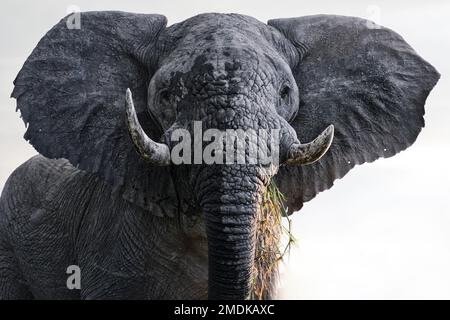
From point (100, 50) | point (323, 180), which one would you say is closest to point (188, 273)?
point (323, 180)

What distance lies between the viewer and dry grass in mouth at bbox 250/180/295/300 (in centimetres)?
593

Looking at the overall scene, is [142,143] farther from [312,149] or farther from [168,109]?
[312,149]

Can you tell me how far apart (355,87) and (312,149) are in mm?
1198

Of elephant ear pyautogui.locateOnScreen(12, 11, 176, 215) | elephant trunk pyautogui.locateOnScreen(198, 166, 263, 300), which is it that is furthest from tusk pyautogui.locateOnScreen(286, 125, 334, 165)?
elephant ear pyautogui.locateOnScreen(12, 11, 176, 215)

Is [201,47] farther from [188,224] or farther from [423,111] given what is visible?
[423,111]

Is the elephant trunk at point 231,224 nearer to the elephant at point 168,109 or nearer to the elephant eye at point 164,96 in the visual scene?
the elephant at point 168,109

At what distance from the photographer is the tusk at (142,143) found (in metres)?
5.45

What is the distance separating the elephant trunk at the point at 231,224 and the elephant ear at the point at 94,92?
87cm

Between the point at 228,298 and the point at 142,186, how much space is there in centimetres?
111

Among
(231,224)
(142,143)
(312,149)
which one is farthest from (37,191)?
(312,149)

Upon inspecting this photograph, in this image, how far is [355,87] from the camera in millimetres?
6652

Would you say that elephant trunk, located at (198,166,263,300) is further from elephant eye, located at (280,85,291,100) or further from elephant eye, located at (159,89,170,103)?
elephant eye, located at (280,85,291,100)

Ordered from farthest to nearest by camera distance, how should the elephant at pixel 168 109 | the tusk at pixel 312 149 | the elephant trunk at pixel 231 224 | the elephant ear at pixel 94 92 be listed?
the elephant ear at pixel 94 92 → the elephant at pixel 168 109 → the tusk at pixel 312 149 → the elephant trunk at pixel 231 224

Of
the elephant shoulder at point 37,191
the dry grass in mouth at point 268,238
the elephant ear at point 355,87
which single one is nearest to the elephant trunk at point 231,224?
the dry grass in mouth at point 268,238
